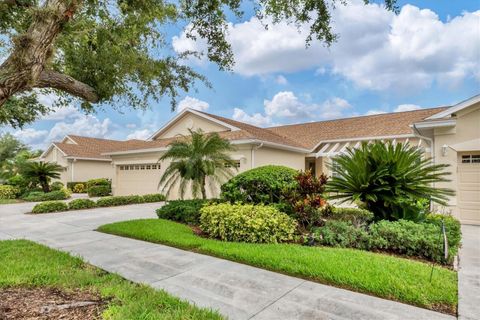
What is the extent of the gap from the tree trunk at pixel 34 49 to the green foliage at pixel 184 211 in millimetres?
6692

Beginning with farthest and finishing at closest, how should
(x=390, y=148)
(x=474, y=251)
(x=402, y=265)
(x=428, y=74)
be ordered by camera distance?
(x=428, y=74) → (x=390, y=148) → (x=474, y=251) → (x=402, y=265)

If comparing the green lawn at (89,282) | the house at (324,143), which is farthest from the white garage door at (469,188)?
the green lawn at (89,282)

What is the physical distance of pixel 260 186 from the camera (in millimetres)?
8703

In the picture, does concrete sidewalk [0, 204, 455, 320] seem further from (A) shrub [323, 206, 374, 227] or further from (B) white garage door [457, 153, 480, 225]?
(B) white garage door [457, 153, 480, 225]

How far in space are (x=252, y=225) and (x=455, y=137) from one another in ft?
26.9

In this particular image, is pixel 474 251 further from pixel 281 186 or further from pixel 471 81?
pixel 471 81

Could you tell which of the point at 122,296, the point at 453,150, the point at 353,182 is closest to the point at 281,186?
the point at 353,182

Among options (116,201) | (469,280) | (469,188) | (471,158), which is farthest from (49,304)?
(116,201)

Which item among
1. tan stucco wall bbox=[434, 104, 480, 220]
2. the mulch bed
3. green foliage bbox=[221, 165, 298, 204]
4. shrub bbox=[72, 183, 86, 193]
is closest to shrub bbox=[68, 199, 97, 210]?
green foliage bbox=[221, 165, 298, 204]

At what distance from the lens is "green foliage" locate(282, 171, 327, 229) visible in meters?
7.20

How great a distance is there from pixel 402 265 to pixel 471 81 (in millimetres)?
8223

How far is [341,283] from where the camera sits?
4480 millimetres

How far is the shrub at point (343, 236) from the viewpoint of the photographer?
6430 millimetres

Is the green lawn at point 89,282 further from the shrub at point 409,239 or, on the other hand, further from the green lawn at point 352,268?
the shrub at point 409,239
